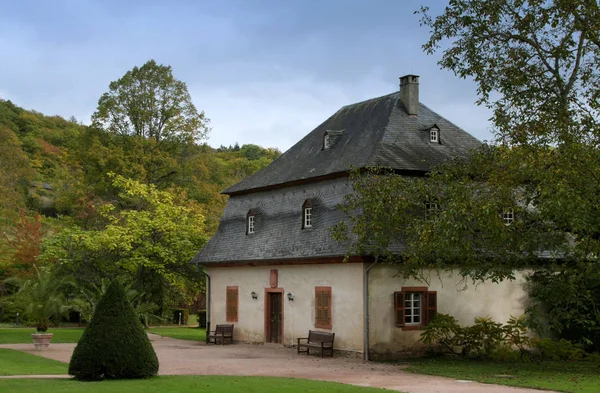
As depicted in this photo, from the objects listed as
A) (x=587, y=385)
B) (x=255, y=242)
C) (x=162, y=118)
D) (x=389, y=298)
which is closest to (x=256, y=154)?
(x=162, y=118)

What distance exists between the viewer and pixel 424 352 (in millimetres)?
22688

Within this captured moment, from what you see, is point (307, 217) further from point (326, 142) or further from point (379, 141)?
point (379, 141)

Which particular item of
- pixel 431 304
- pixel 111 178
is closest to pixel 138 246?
pixel 111 178

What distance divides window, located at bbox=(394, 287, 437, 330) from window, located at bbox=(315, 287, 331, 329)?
2478 millimetres

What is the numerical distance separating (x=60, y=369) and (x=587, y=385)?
12308mm

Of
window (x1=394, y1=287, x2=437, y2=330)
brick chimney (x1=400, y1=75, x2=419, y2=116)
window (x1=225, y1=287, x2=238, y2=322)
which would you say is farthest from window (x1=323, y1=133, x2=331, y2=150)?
window (x1=394, y1=287, x2=437, y2=330)

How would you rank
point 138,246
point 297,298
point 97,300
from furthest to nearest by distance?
point 138,246, point 97,300, point 297,298

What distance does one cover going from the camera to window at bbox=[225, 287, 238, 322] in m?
29.0

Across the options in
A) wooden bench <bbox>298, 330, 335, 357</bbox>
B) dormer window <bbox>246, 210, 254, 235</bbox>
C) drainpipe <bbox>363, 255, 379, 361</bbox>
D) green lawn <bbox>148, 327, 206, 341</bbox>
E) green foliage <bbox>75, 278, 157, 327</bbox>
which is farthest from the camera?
green foliage <bbox>75, 278, 157, 327</bbox>

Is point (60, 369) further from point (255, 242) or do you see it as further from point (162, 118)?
point (162, 118)

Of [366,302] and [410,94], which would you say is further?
[410,94]

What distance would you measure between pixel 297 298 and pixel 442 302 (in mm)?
5003

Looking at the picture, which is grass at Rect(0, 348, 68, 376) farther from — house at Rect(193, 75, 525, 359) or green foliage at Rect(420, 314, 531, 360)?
green foliage at Rect(420, 314, 531, 360)

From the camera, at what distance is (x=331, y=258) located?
77.0 feet
